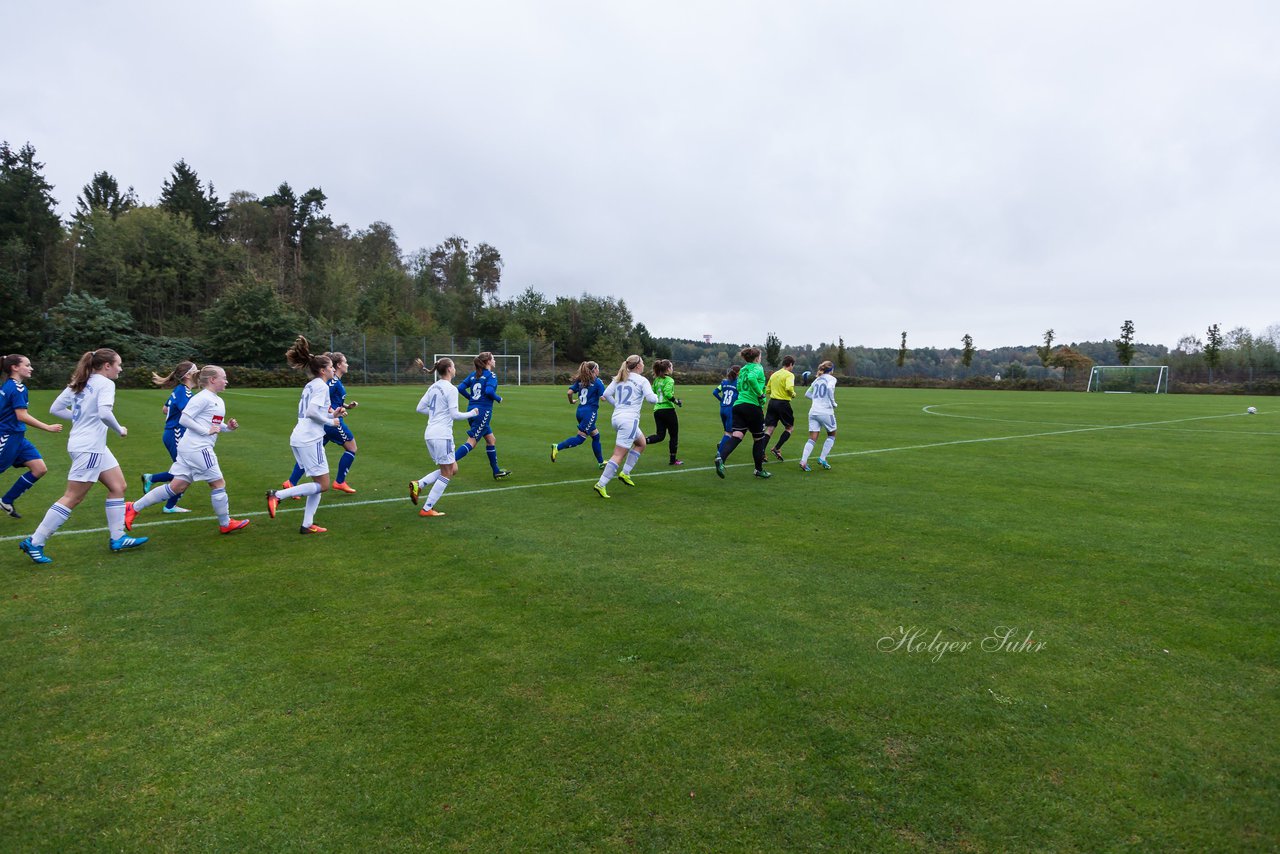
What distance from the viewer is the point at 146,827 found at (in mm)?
2783

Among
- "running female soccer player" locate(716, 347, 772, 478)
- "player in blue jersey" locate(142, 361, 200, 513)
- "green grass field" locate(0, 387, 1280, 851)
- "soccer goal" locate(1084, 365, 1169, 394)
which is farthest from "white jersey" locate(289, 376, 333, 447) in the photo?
"soccer goal" locate(1084, 365, 1169, 394)

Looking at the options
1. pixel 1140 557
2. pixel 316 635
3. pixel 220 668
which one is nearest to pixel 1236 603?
pixel 1140 557

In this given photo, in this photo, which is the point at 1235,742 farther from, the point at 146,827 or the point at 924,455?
the point at 924,455

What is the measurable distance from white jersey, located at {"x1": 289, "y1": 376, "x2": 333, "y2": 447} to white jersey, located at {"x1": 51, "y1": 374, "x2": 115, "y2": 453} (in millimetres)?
1585

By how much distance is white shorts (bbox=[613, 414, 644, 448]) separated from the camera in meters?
9.53

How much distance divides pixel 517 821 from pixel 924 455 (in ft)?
41.0

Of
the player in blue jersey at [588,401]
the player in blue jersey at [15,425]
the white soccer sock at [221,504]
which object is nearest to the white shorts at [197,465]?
the white soccer sock at [221,504]

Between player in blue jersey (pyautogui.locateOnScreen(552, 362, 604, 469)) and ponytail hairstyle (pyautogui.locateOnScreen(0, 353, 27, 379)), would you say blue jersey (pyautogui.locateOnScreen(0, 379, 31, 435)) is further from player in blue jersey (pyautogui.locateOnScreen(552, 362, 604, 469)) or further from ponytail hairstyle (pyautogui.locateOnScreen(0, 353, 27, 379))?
player in blue jersey (pyautogui.locateOnScreen(552, 362, 604, 469))

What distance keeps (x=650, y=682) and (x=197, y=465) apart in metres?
5.42

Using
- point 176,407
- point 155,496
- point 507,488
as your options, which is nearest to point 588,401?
point 507,488

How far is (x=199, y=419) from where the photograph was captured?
6898 mm

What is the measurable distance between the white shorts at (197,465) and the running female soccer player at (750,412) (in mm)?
6623

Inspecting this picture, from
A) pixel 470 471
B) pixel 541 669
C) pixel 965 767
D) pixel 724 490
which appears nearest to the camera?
pixel 965 767

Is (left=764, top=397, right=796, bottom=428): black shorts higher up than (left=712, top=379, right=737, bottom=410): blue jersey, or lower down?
lower down
